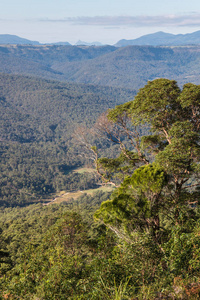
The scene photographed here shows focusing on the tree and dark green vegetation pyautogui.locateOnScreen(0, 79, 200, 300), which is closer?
dark green vegetation pyautogui.locateOnScreen(0, 79, 200, 300)

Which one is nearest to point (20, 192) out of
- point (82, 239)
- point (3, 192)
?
point (3, 192)

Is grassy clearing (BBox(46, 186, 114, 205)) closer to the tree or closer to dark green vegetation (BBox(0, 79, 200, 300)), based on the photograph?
dark green vegetation (BBox(0, 79, 200, 300))

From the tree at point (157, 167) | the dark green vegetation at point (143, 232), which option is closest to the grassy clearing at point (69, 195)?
the dark green vegetation at point (143, 232)

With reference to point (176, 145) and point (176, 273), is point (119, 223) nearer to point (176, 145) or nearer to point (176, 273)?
point (176, 273)

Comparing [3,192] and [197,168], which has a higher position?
[197,168]

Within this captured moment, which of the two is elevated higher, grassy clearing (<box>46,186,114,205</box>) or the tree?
the tree

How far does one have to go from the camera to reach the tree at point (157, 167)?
1190cm

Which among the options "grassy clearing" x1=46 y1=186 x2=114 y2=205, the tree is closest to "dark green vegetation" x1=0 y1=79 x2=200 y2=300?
the tree

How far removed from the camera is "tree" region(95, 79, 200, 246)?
39.0 feet

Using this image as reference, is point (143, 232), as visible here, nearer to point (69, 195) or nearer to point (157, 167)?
point (157, 167)

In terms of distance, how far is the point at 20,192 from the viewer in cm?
17338

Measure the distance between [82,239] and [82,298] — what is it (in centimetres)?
1484

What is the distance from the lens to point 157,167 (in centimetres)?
1236

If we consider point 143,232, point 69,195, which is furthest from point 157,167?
point 69,195
